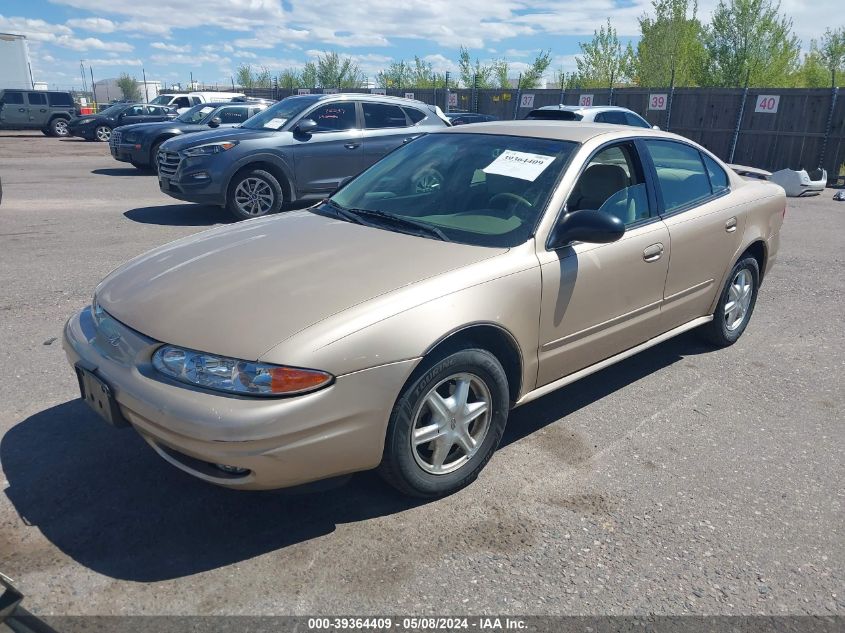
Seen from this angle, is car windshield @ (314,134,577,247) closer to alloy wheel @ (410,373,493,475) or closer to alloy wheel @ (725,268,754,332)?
alloy wheel @ (410,373,493,475)

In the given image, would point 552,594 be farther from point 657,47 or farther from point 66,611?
point 657,47

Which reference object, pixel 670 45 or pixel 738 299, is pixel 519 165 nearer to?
pixel 738 299

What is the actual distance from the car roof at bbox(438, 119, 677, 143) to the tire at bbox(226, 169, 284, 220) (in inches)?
215

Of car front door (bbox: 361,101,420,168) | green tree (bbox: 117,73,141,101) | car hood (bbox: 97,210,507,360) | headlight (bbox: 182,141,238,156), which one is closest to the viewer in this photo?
car hood (bbox: 97,210,507,360)

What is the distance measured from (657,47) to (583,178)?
32.4m

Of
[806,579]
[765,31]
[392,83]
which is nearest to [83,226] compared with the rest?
[806,579]

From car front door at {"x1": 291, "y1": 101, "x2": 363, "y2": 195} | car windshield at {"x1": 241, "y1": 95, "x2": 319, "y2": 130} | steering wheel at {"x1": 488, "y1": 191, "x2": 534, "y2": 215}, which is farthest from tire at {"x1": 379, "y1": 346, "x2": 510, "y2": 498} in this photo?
car windshield at {"x1": 241, "y1": 95, "x2": 319, "y2": 130}

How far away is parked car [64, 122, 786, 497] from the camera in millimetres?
2520

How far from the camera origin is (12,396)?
3924 millimetres

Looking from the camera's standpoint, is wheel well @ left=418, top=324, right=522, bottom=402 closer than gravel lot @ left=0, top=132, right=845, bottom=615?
No

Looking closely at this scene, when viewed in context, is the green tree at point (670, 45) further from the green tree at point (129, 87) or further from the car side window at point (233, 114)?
the green tree at point (129, 87)

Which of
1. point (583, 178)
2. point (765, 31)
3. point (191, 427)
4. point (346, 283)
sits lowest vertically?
point (191, 427)

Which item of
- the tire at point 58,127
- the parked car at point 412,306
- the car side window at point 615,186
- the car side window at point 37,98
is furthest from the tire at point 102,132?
the car side window at point 615,186

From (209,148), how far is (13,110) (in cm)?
2505
